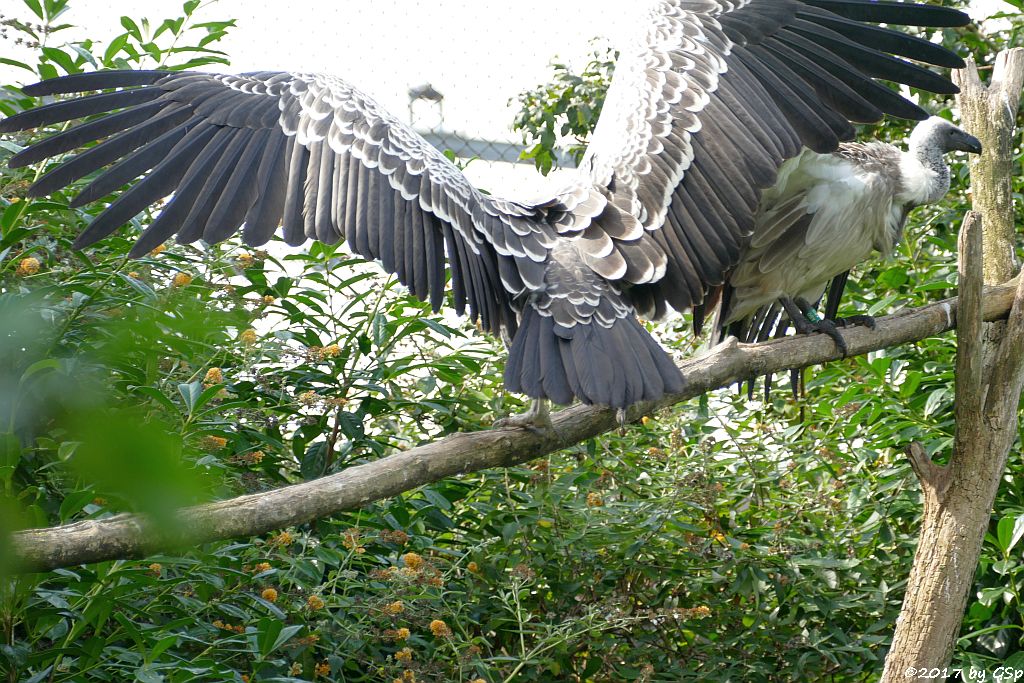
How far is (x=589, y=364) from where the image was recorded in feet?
9.09

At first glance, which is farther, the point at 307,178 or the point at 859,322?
the point at 859,322

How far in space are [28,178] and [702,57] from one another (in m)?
2.03

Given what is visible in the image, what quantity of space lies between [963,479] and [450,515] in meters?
1.60

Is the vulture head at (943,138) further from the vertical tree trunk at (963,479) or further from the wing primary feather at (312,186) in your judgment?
the wing primary feather at (312,186)

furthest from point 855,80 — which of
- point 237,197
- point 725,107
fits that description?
point 237,197

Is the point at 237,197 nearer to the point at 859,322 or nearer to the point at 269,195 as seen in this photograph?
the point at 269,195

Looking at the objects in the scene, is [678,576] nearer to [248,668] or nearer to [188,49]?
[248,668]

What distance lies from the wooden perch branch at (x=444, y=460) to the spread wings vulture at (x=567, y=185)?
22 cm

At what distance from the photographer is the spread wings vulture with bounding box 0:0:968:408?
2.89 m

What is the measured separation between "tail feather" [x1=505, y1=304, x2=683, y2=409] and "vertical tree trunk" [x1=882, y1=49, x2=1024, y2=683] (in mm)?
959

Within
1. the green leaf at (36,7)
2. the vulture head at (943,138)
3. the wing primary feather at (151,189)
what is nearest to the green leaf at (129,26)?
the green leaf at (36,7)

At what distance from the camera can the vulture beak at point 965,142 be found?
3.67 meters

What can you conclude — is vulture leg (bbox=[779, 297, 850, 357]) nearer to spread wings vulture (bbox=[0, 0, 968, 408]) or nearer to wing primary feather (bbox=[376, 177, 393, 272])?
spread wings vulture (bbox=[0, 0, 968, 408])

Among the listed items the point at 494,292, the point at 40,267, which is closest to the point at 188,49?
the point at 40,267
